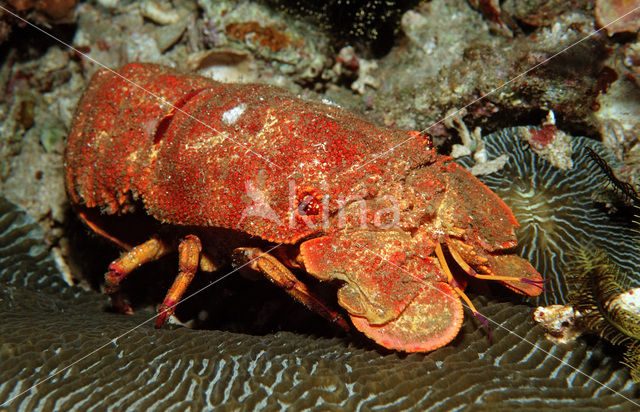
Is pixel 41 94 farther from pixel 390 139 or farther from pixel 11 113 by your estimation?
pixel 390 139

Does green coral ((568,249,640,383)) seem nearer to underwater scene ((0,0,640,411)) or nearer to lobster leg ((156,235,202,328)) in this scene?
underwater scene ((0,0,640,411))

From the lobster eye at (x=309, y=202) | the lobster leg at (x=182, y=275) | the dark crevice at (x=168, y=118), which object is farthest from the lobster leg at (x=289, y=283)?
the dark crevice at (x=168, y=118)

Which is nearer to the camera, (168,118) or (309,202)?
(309,202)

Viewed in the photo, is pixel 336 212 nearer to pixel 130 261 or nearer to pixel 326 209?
pixel 326 209

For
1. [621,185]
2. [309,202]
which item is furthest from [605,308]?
[309,202]

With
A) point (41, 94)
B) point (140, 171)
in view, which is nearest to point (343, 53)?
point (140, 171)

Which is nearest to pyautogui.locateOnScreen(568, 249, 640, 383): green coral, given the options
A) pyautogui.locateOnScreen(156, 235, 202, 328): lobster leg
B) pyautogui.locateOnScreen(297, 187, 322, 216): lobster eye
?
pyautogui.locateOnScreen(297, 187, 322, 216): lobster eye

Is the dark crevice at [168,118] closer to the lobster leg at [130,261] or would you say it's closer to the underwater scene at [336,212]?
the underwater scene at [336,212]
